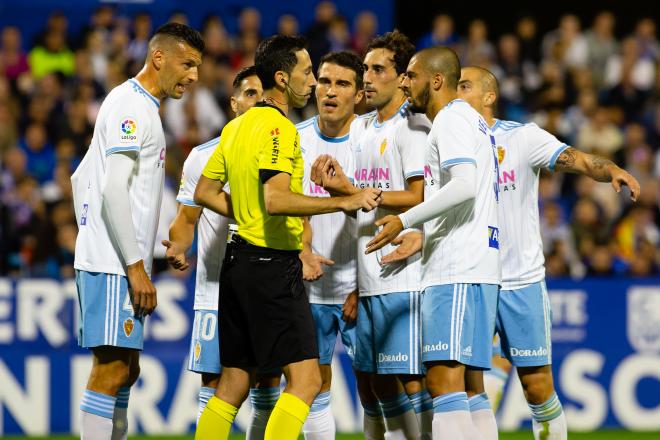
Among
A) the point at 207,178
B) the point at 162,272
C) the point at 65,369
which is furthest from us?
the point at 162,272

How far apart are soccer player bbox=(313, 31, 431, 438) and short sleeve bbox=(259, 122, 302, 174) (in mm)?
764

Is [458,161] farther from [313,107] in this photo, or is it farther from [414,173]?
[313,107]

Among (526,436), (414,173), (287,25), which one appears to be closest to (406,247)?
(414,173)

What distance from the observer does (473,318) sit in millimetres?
6047

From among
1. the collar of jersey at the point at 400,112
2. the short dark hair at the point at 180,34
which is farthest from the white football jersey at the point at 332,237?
the short dark hair at the point at 180,34

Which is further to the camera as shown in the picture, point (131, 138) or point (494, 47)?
point (494, 47)

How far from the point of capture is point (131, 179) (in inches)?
250

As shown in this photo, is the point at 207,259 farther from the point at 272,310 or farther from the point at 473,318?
the point at 473,318

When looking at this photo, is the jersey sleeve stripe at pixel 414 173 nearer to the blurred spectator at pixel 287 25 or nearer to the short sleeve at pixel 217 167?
the short sleeve at pixel 217 167

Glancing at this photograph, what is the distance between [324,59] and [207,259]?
1.53 meters

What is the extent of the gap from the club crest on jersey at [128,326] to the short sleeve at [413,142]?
6.05ft

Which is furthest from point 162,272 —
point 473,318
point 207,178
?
point 473,318

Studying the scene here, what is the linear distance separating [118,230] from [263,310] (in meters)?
0.93

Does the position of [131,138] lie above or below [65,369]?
above
